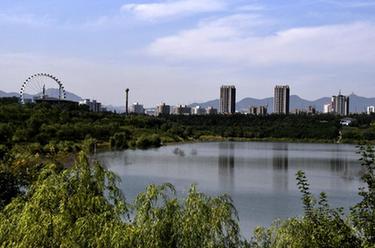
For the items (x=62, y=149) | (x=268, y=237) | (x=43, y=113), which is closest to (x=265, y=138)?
(x=43, y=113)

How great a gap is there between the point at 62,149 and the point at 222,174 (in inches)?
530

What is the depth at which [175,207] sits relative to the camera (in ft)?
21.5

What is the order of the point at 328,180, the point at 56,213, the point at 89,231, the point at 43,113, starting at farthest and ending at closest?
the point at 43,113 < the point at 328,180 < the point at 56,213 < the point at 89,231

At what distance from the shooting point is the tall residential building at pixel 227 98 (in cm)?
18912

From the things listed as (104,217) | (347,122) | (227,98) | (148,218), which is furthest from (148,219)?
(227,98)

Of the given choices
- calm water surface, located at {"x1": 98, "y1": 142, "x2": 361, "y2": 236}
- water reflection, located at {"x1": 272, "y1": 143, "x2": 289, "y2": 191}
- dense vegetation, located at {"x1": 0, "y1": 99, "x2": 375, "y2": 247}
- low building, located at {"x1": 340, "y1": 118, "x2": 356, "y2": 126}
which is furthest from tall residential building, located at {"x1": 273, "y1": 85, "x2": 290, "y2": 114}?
dense vegetation, located at {"x1": 0, "y1": 99, "x2": 375, "y2": 247}

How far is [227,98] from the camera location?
630ft

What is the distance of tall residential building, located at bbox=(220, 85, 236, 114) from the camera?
620ft

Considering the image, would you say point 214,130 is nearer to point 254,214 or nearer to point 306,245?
point 254,214

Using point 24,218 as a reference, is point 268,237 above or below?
below

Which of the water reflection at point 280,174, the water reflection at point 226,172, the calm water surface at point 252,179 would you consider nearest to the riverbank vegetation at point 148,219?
the calm water surface at point 252,179

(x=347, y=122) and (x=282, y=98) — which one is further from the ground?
(x=282, y=98)

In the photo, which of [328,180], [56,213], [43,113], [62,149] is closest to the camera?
[56,213]

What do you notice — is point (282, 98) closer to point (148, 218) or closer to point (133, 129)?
point (133, 129)
